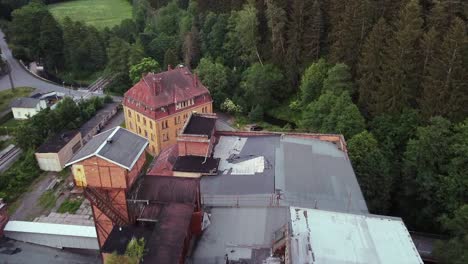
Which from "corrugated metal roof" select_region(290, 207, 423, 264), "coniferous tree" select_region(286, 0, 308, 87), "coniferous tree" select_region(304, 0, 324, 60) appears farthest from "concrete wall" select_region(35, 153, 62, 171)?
"coniferous tree" select_region(304, 0, 324, 60)

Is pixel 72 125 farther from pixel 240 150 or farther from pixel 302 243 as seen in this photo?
pixel 302 243

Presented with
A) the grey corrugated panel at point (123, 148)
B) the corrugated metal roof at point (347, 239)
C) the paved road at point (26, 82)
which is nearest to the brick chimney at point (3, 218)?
the grey corrugated panel at point (123, 148)

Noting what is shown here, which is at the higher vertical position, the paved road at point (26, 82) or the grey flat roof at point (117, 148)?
the grey flat roof at point (117, 148)

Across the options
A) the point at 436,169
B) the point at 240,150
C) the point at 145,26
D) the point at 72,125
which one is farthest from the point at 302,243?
the point at 145,26

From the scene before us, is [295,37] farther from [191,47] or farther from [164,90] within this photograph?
[191,47]

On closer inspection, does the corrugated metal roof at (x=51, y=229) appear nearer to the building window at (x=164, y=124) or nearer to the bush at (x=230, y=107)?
the building window at (x=164, y=124)
